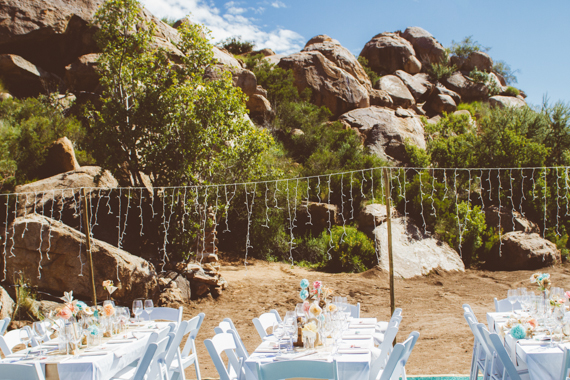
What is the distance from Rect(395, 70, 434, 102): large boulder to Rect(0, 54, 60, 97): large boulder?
21.5 metres

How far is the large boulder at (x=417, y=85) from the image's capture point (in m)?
28.3

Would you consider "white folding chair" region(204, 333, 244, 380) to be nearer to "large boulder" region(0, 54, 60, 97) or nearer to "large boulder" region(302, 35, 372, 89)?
"large boulder" region(0, 54, 60, 97)

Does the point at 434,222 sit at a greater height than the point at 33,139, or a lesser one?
lesser

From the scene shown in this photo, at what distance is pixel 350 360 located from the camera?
2.88 metres

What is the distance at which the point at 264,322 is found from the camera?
13.6 feet

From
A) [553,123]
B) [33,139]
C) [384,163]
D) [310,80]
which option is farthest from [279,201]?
[310,80]

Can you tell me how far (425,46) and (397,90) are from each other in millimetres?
7639

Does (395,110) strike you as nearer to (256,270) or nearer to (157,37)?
(157,37)

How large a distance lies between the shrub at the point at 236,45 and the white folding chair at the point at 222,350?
2869 centimetres

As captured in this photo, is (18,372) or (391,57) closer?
(18,372)

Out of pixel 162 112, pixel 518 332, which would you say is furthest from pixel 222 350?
pixel 162 112

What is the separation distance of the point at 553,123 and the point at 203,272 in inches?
579

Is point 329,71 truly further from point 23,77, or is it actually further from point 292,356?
point 292,356

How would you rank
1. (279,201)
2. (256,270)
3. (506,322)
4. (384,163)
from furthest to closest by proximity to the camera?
(384,163) < (279,201) < (256,270) < (506,322)
